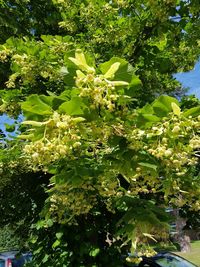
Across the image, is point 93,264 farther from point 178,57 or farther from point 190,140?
point 190,140

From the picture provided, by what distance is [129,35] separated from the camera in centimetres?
541

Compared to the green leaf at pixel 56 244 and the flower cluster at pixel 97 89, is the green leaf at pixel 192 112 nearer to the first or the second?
the flower cluster at pixel 97 89

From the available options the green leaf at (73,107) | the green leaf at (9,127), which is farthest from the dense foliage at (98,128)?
the green leaf at (9,127)

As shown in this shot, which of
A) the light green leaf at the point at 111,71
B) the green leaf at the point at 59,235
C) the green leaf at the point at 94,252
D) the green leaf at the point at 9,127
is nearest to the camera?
the light green leaf at the point at 111,71

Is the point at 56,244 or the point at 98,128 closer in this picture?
the point at 98,128

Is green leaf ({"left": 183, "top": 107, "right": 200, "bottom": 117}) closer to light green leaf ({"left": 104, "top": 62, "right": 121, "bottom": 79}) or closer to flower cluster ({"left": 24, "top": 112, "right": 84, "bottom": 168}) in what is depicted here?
light green leaf ({"left": 104, "top": 62, "right": 121, "bottom": 79})

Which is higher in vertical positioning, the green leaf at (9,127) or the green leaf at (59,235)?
the green leaf at (9,127)

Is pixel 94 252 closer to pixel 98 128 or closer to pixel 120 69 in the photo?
pixel 98 128

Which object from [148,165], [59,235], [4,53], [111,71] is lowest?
[148,165]

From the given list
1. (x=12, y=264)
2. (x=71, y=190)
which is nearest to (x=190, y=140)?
(x=71, y=190)

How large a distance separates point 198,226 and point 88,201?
17.9 feet

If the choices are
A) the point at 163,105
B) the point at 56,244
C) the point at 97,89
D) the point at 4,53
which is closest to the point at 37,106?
the point at 97,89

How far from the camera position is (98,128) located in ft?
8.05

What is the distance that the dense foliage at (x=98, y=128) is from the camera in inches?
91.7
